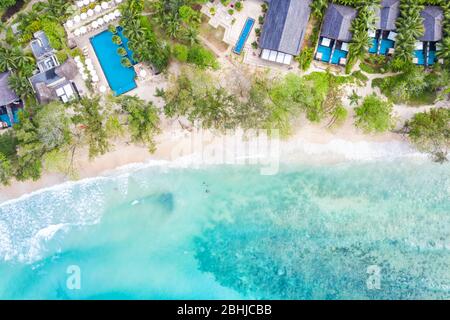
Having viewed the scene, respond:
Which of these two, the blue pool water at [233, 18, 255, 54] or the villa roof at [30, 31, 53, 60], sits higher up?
the blue pool water at [233, 18, 255, 54]

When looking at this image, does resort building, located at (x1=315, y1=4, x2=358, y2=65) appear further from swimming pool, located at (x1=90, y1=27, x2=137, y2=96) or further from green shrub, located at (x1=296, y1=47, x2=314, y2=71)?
swimming pool, located at (x1=90, y1=27, x2=137, y2=96)

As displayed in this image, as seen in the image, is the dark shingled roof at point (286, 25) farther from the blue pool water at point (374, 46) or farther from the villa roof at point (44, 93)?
the villa roof at point (44, 93)

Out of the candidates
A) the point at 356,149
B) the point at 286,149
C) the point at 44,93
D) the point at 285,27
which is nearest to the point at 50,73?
the point at 44,93

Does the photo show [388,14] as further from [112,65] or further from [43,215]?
[43,215]

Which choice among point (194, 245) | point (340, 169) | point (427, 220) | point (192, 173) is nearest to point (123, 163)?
point (192, 173)

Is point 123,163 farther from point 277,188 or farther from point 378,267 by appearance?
point 378,267

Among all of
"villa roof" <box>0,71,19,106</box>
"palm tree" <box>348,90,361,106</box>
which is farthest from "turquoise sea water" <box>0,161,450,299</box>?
"villa roof" <box>0,71,19,106</box>
